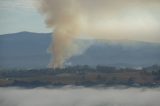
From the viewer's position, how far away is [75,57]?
7.76 ft

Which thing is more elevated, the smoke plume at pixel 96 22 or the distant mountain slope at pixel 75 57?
the smoke plume at pixel 96 22

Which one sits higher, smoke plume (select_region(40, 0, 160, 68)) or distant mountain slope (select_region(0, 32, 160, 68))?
smoke plume (select_region(40, 0, 160, 68))

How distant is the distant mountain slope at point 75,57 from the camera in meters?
2.32

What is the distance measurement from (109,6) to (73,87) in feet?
1.99

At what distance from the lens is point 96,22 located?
237 cm

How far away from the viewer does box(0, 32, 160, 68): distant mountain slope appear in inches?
91.4

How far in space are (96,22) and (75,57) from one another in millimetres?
281

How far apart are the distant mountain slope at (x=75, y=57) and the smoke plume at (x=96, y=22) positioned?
0.05m

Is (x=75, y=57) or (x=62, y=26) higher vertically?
(x=62, y=26)

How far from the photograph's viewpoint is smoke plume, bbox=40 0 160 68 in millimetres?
2352

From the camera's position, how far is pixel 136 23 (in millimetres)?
2365

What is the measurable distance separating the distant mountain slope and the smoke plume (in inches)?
2.0

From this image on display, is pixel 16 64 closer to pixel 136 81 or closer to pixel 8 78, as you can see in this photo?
pixel 8 78

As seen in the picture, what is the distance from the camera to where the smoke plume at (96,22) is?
2.35 meters
